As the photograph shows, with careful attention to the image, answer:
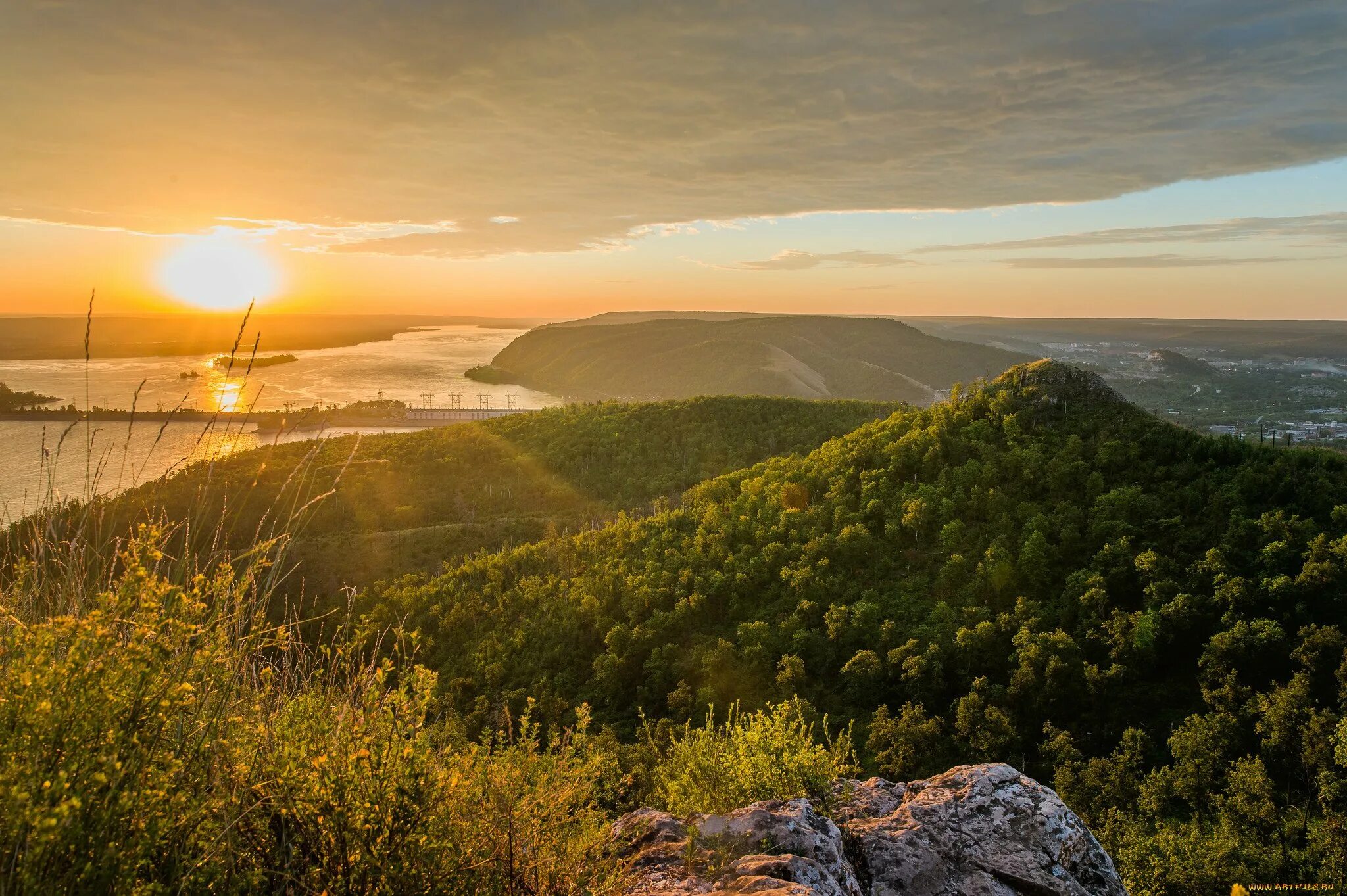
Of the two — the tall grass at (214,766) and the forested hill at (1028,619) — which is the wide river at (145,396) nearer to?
the forested hill at (1028,619)

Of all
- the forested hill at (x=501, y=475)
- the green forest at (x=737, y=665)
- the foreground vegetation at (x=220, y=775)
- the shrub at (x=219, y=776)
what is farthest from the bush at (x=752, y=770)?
the forested hill at (x=501, y=475)

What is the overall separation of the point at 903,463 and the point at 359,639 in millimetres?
30357

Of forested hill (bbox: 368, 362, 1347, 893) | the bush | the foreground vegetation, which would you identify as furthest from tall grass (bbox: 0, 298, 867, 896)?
forested hill (bbox: 368, 362, 1347, 893)

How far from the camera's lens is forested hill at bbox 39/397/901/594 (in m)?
54.7

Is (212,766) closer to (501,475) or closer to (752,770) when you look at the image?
(752,770)

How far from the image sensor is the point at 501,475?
2817 inches

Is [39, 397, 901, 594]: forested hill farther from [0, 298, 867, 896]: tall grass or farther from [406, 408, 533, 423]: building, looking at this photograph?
[406, 408, 533, 423]: building

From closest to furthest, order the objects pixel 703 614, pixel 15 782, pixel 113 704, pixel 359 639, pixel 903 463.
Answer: pixel 15 782, pixel 113 704, pixel 359 639, pixel 703 614, pixel 903 463

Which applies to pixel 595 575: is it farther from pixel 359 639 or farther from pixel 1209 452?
pixel 359 639

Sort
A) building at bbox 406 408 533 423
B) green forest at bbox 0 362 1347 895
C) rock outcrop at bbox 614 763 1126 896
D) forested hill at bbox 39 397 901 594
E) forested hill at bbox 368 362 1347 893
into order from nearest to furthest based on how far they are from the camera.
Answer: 1. green forest at bbox 0 362 1347 895
2. rock outcrop at bbox 614 763 1126 896
3. forested hill at bbox 368 362 1347 893
4. forested hill at bbox 39 397 901 594
5. building at bbox 406 408 533 423

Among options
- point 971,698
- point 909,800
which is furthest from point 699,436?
point 909,800

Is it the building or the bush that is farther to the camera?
the building

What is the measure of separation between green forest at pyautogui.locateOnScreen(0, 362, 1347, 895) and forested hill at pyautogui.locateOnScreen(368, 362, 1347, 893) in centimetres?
12

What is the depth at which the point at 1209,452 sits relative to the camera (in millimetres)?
Answer: 27922
